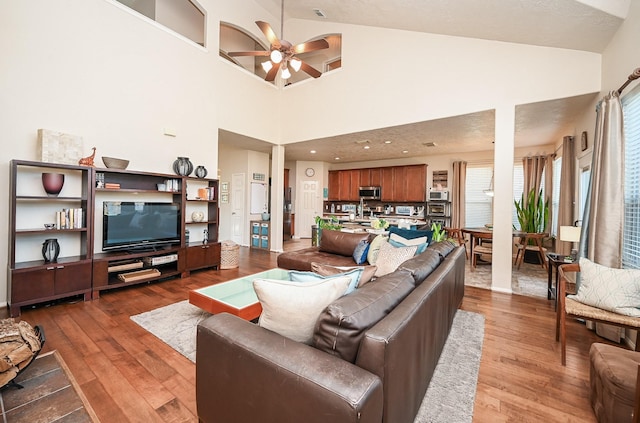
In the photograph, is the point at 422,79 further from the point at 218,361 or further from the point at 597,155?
the point at 218,361

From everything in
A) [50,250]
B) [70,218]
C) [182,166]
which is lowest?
[50,250]

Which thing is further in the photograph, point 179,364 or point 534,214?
point 534,214

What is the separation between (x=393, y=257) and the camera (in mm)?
3014

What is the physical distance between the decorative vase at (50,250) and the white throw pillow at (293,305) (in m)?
3.40

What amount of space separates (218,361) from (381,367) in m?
0.74

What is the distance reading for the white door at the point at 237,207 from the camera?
759cm

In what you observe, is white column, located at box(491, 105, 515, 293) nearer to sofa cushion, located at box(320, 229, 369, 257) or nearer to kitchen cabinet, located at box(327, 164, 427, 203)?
sofa cushion, located at box(320, 229, 369, 257)

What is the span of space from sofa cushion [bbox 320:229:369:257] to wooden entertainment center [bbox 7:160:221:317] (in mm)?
2122

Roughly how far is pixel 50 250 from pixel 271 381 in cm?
369

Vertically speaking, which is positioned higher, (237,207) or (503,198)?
(503,198)

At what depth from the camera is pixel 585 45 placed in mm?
3176

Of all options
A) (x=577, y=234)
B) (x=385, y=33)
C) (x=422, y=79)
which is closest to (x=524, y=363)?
(x=577, y=234)

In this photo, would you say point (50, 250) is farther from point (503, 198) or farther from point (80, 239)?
point (503, 198)

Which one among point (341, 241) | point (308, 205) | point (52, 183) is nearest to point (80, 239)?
point (52, 183)
